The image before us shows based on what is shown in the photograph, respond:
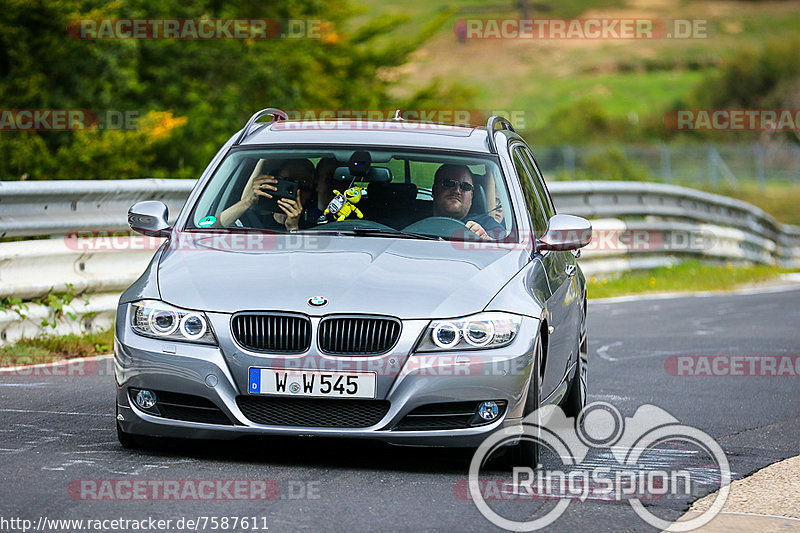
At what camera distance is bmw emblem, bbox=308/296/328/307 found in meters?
6.19

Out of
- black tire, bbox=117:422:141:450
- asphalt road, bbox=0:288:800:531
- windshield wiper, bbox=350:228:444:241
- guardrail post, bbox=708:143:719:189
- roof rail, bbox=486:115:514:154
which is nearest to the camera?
asphalt road, bbox=0:288:800:531

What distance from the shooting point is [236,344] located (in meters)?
6.16

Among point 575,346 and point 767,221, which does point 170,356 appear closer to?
point 575,346

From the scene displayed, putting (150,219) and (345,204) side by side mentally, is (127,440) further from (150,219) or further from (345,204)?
(345,204)

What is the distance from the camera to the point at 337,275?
643 cm

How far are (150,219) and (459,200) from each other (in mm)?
1582

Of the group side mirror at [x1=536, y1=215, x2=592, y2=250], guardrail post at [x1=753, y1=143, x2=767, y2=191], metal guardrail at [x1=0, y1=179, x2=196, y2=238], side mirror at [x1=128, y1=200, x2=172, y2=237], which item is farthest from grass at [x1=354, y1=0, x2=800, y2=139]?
side mirror at [x1=128, y1=200, x2=172, y2=237]

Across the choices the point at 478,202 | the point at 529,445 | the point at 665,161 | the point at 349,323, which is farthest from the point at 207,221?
the point at 665,161

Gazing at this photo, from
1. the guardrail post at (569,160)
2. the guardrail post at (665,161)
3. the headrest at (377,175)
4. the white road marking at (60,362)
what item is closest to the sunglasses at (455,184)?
the headrest at (377,175)

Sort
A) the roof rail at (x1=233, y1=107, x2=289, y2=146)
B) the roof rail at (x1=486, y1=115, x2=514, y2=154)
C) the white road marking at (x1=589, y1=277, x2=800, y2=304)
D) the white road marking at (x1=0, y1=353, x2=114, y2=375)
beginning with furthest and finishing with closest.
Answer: the white road marking at (x1=589, y1=277, x2=800, y2=304), the white road marking at (x1=0, y1=353, x2=114, y2=375), the roof rail at (x1=233, y1=107, x2=289, y2=146), the roof rail at (x1=486, y1=115, x2=514, y2=154)

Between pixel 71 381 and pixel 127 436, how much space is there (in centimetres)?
246

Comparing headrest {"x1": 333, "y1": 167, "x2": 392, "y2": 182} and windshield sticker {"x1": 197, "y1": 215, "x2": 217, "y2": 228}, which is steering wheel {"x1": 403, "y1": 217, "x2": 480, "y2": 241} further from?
windshield sticker {"x1": 197, "y1": 215, "x2": 217, "y2": 228}

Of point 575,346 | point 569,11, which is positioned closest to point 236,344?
point 575,346

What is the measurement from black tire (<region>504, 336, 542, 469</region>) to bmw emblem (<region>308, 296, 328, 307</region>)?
96 centimetres
